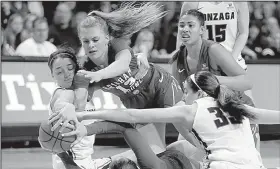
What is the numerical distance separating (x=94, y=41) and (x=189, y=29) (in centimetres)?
80

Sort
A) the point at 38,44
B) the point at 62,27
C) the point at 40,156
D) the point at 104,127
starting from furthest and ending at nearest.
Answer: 1. the point at 62,27
2. the point at 38,44
3. the point at 40,156
4. the point at 104,127

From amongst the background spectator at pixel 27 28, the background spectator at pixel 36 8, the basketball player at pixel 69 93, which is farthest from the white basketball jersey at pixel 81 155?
the background spectator at pixel 36 8

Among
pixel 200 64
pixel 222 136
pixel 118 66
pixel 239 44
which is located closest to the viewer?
pixel 222 136

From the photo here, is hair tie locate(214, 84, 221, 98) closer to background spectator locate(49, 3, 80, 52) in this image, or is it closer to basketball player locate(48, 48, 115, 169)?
basketball player locate(48, 48, 115, 169)

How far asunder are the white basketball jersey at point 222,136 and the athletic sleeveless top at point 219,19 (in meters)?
1.95

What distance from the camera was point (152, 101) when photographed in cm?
539

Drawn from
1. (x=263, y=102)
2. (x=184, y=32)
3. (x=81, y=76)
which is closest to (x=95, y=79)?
(x=81, y=76)

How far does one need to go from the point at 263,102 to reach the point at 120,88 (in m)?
3.65

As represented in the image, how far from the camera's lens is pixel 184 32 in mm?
5320

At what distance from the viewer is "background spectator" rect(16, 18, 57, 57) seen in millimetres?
8258

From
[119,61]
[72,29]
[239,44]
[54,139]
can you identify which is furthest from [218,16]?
[72,29]

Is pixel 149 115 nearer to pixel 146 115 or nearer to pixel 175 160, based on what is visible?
pixel 146 115

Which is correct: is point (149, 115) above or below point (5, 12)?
below

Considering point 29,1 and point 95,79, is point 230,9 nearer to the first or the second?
point 95,79
